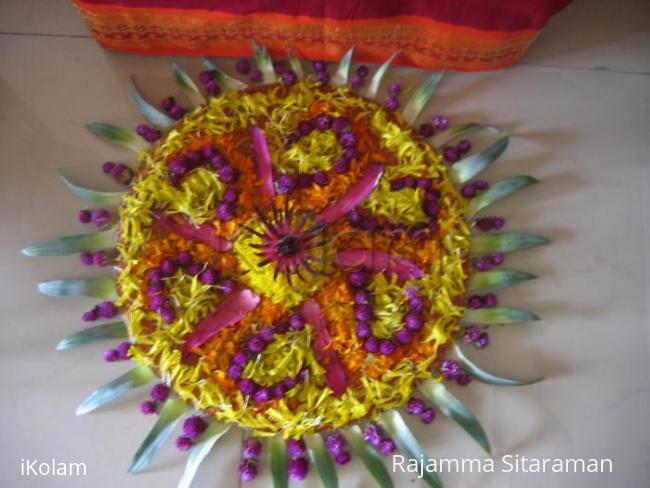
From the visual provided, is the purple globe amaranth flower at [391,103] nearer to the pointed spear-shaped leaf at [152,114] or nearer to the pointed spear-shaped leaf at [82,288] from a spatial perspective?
the pointed spear-shaped leaf at [152,114]

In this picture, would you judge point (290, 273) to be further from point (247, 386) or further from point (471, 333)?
point (471, 333)

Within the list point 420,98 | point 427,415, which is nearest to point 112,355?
point 427,415

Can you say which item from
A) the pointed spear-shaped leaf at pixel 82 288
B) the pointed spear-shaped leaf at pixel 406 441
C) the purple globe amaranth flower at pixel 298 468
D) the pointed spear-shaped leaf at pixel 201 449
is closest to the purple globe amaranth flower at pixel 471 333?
the pointed spear-shaped leaf at pixel 406 441

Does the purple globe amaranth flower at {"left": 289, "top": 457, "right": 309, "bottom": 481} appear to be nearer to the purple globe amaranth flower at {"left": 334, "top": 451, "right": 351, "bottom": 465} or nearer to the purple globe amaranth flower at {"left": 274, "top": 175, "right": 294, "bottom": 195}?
the purple globe amaranth flower at {"left": 334, "top": 451, "right": 351, "bottom": 465}

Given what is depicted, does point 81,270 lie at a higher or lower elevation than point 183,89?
lower

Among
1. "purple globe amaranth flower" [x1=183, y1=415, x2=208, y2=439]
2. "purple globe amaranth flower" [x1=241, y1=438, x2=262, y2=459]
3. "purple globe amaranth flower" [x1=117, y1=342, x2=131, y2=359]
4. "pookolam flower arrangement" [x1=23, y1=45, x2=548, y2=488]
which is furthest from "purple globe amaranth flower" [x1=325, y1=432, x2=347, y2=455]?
"purple globe amaranth flower" [x1=117, y1=342, x2=131, y2=359]

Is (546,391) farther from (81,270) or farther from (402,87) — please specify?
(81,270)

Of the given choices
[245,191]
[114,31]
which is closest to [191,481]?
[245,191]
